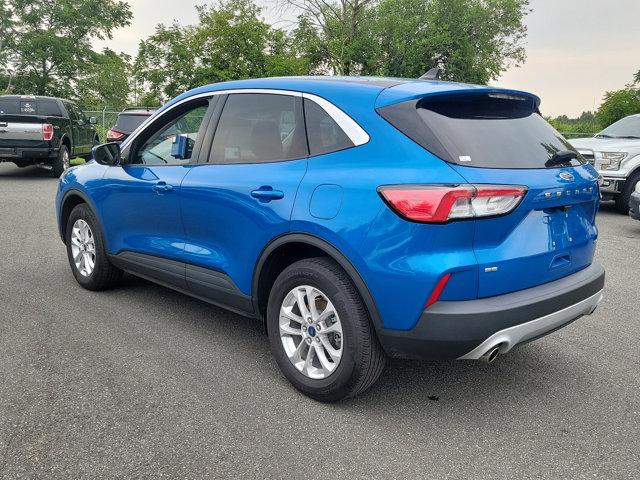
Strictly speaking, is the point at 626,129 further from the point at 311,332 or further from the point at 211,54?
the point at 211,54

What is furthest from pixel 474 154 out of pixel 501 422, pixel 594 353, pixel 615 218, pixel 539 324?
pixel 615 218

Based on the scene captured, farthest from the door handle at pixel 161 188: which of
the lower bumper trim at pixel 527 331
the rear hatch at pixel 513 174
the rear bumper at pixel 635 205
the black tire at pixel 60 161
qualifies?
the black tire at pixel 60 161

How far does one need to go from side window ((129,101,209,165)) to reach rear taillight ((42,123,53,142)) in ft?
34.0

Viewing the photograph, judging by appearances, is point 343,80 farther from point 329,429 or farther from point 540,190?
point 329,429

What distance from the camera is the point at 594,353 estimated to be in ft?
13.4

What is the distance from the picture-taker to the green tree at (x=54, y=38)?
48.3m

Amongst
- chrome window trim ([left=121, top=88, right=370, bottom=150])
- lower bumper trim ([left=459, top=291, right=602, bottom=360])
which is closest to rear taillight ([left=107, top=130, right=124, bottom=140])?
chrome window trim ([left=121, top=88, right=370, bottom=150])

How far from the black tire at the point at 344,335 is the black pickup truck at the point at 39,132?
1234 cm

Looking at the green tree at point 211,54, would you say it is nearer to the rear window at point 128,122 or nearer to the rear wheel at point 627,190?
the rear window at point 128,122

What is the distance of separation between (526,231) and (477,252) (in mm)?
336

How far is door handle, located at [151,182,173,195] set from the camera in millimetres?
4137

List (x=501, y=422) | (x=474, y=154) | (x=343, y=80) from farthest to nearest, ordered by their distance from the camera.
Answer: (x=343, y=80) → (x=501, y=422) → (x=474, y=154)

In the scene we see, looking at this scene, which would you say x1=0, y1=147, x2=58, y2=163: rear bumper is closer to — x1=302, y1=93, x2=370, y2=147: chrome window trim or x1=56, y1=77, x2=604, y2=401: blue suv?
x1=56, y1=77, x2=604, y2=401: blue suv

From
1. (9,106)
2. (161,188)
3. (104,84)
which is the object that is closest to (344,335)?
(161,188)
